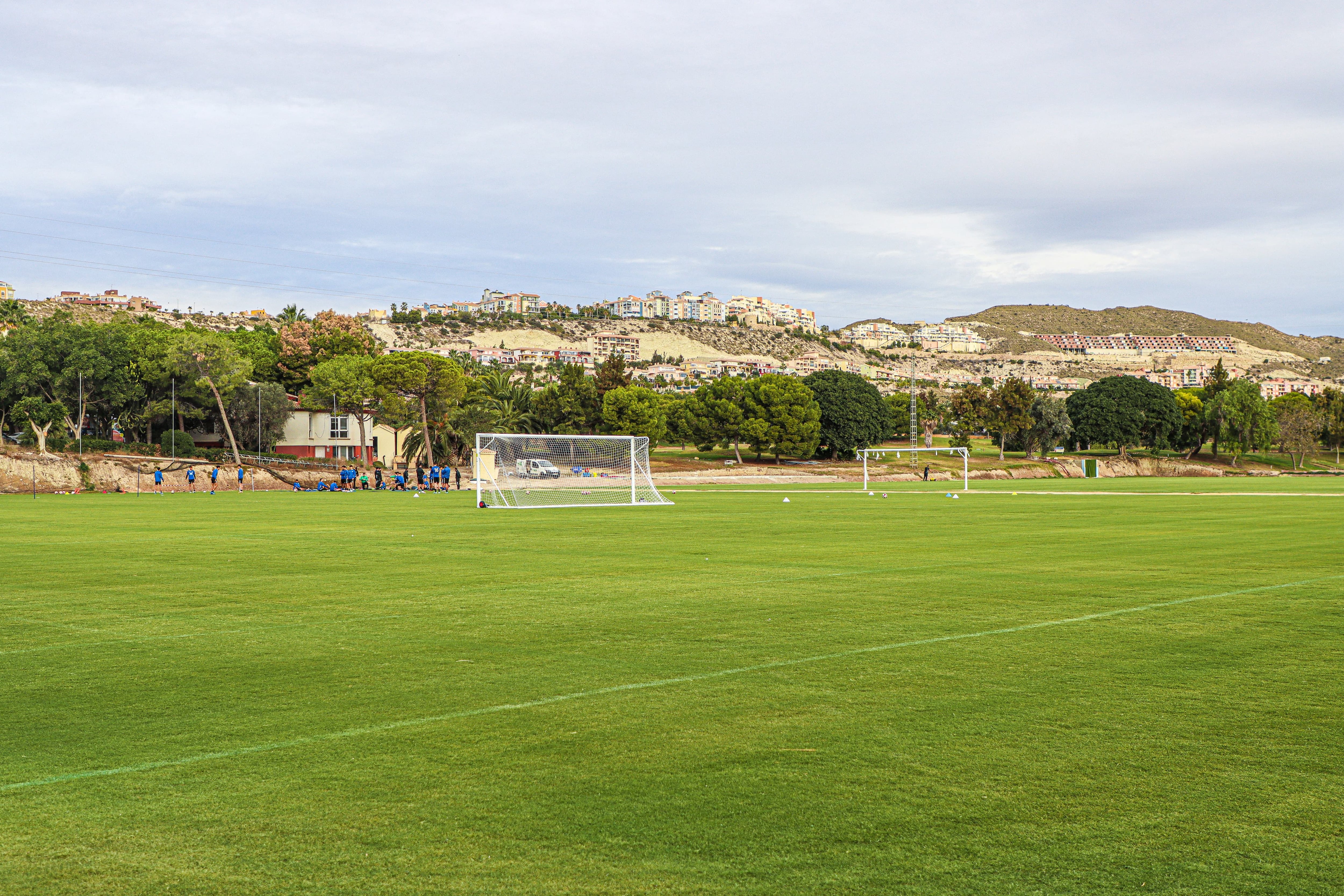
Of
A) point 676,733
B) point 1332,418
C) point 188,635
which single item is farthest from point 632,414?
point 676,733

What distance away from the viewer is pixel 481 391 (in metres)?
94.4

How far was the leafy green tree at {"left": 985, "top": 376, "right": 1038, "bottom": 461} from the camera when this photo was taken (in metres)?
→ 124

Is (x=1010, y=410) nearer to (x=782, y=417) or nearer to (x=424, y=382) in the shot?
(x=782, y=417)

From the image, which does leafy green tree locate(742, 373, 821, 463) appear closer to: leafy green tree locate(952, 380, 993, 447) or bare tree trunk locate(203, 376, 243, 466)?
leafy green tree locate(952, 380, 993, 447)

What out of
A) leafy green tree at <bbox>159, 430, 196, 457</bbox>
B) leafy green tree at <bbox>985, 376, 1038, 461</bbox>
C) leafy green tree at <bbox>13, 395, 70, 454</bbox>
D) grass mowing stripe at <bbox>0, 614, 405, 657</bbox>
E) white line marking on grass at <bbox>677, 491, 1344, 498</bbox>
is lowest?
white line marking on grass at <bbox>677, 491, 1344, 498</bbox>

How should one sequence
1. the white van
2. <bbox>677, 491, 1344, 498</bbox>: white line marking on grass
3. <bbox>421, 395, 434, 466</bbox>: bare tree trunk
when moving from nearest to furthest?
<bbox>677, 491, 1344, 498</bbox>: white line marking on grass
the white van
<bbox>421, 395, 434, 466</bbox>: bare tree trunk

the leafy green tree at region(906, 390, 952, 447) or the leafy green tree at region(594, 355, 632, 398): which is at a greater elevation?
the leafy green tree at region(594, 355, 632, 398)

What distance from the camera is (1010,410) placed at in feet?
408

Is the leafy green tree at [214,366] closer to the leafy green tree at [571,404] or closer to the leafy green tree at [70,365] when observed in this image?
the leafy green tree at [70,365]

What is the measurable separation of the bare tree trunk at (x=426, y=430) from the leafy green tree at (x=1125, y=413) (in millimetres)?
78175

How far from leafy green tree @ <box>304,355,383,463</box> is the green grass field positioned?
72344mm

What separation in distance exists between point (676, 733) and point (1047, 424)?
418 ft

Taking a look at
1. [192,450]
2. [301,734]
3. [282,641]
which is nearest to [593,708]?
[301,734]

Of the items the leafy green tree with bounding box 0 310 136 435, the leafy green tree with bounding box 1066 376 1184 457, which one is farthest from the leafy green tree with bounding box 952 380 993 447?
the leafy green tree with bounding box 0 310 136 435
